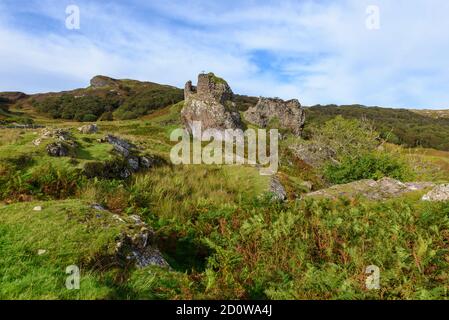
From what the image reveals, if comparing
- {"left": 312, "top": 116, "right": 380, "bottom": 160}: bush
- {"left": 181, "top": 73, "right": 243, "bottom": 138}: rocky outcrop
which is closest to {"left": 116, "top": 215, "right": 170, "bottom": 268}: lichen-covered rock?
{"left": 312, "top": 116, "right": 380, "bottom": 160}: bush

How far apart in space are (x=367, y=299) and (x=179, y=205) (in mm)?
6997

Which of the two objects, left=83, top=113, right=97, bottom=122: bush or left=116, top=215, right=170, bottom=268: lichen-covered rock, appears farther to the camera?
left=83, top=113, right=97, bottom=122: bush

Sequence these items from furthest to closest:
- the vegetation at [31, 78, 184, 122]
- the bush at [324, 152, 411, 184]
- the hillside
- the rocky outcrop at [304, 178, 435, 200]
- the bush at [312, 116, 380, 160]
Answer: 1. the vegetation at [31, 78, 184, 122]
2. the bush at [312, 116, 380, 160]
3. the bush at [324, 152, 411, 184]
4. the rocky outcrop at [304, 178, 435, 200]
5. the hillside

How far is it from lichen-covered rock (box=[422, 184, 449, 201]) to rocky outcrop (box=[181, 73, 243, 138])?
3485 cm

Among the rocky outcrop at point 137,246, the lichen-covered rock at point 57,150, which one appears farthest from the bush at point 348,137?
the rocky outcrop at point 137,246

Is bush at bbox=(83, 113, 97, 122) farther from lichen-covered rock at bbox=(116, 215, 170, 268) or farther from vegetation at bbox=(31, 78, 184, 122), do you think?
lichen-covered rock at bbox=(116, 215, 170, 268)

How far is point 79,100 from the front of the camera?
121 metres

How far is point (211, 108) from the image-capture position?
49.2 metres

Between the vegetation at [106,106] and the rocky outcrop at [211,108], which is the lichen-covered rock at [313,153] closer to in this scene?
the rocky outcrop at [211,108]

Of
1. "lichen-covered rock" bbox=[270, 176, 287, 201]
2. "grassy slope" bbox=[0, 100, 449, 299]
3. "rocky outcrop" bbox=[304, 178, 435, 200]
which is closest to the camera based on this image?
"grassy slope" bbox=[0, 100, 449, 299]

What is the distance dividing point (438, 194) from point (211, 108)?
125 feet

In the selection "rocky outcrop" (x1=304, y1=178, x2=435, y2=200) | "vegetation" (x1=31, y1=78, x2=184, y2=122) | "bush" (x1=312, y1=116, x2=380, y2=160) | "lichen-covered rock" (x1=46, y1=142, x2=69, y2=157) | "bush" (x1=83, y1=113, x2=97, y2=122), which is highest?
"vegetation" (x1=31, y1=78, x2=184, y2=122)

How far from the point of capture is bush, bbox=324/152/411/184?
20981 mm
